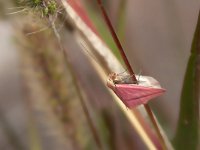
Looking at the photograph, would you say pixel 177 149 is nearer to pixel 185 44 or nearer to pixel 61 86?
pixel 61 86

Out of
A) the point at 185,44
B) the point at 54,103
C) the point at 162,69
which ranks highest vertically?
the point at 54,103

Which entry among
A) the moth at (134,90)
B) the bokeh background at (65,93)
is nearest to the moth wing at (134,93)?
the moth at (134,90)

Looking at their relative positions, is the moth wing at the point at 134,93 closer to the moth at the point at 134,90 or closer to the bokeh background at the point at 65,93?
the moth at the point at 134,90

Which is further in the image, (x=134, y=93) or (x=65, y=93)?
(x=65, y=93)

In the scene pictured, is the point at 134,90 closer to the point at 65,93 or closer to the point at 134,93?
the point at 134,93

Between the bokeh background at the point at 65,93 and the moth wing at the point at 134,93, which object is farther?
the bokeh background at the point at 65,93

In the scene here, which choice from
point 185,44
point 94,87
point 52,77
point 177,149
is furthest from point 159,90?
point 185,44

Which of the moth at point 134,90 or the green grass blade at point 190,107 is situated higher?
the moth at point 134,90

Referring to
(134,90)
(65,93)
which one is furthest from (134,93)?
(65,93)
